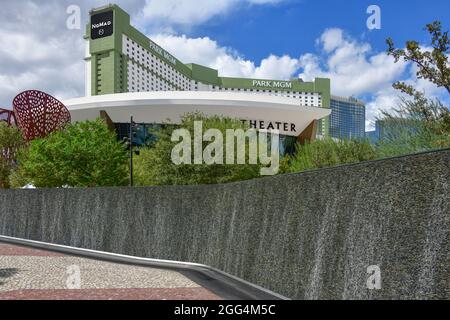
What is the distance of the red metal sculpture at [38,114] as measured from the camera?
45000 mm

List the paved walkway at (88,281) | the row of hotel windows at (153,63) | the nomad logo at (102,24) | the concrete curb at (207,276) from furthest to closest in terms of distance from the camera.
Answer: the row of hotel windows at (153,63), the nomad logo at (102,24), the concrete curb at (207,276), the paved walkway at (88,281)

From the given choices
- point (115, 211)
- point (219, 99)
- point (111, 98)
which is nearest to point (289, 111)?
point (219, 99)

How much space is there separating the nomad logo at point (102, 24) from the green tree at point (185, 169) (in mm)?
117004

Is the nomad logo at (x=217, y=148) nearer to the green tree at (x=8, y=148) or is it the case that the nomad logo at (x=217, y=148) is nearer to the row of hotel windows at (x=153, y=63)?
the green tree at (x=8, y=148)

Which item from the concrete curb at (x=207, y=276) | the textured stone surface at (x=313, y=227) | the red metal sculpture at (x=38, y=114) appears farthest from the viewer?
the red metal sculpture at (x=38, y=114)

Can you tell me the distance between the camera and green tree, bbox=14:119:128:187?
33641 millimetres

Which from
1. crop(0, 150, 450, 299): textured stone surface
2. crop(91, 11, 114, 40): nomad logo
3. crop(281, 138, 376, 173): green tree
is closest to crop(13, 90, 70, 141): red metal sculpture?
crop(281, 138, 376, 173): green tree

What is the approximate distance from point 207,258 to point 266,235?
11.4 ft

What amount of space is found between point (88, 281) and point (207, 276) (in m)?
2.61

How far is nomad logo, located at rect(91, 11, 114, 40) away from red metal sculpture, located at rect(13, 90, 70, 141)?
10484cm

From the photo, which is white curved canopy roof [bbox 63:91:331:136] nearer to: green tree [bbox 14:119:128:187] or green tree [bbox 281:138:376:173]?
green tree [bbox 281:138:376:173]

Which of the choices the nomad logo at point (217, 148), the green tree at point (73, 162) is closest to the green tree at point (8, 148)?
the green tree at point (73, 162)

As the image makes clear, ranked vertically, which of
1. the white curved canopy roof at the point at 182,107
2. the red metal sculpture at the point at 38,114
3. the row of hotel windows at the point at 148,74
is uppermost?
the row of hotel windows at the point at 148,74

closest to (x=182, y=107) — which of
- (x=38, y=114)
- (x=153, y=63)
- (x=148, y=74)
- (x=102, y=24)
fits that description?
(x=38, y=114)
